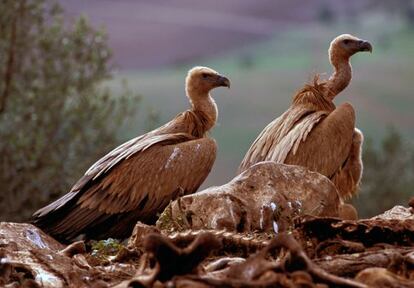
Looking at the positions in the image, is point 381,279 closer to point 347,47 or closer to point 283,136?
point 283,136

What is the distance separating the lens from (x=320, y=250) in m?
7.29

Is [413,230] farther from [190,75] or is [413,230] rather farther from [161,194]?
[190,75]

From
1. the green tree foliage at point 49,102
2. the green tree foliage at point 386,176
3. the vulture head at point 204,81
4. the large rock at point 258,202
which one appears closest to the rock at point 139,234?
the large rock at point 258,202

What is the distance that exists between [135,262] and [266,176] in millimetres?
1433

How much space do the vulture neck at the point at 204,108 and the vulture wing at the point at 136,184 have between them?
2.83 feet

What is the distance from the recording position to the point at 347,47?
14781 millimetres

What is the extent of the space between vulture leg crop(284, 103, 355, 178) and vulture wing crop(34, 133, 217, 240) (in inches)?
40.6

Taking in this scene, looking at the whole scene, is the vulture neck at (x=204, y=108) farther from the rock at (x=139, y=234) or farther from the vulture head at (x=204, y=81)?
the rock at (x=139, y=234)

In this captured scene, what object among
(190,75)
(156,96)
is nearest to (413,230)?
(190,75)

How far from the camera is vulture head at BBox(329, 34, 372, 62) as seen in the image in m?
14.7

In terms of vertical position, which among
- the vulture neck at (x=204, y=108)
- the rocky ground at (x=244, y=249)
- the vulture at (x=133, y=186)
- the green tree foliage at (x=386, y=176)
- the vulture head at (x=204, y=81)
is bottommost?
the green tree foliage at (x=386, y=176)

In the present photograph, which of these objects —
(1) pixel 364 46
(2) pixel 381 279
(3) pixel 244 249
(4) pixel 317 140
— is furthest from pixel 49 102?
(2) pixel 381 279

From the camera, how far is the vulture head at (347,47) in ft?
48.2

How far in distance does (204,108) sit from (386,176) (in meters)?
15.4
